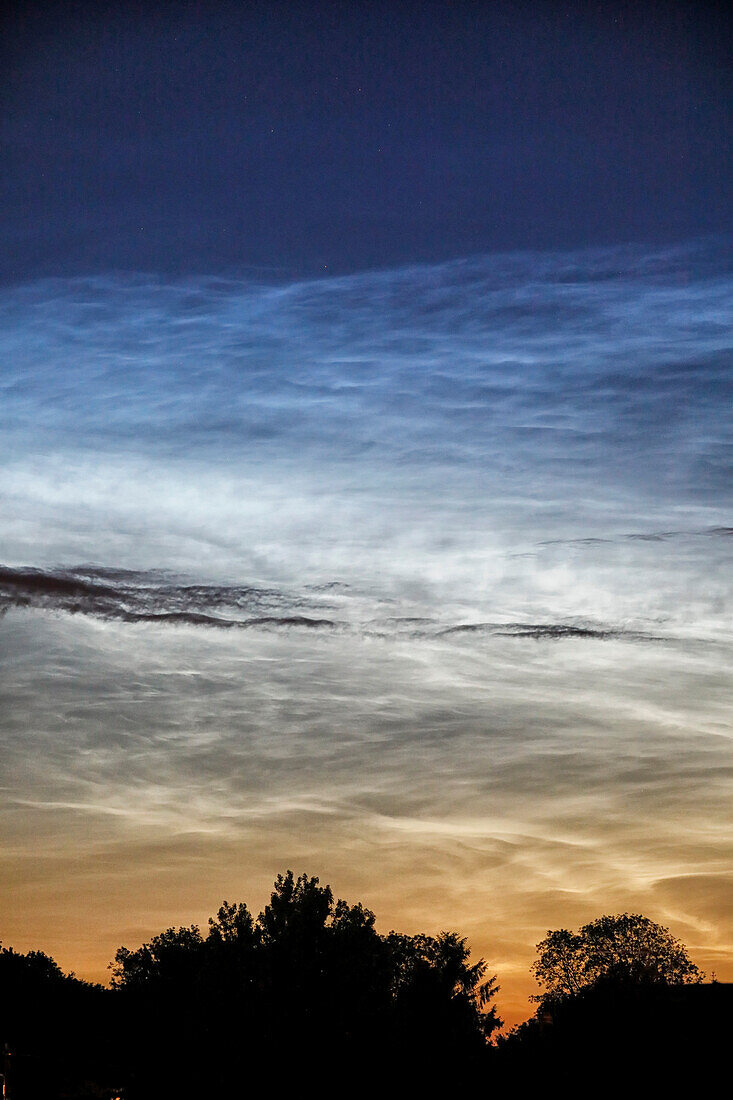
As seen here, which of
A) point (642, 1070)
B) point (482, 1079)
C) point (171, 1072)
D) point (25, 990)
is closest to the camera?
point (642, 1070)

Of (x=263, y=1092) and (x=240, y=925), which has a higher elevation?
(x=240, y=925)

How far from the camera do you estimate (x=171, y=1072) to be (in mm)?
53781

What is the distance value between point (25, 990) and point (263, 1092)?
143 ft

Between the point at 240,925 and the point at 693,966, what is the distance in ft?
117

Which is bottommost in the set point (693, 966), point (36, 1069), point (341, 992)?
point (36, 1069)

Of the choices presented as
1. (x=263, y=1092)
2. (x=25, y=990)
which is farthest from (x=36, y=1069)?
(x=263, y=1092)

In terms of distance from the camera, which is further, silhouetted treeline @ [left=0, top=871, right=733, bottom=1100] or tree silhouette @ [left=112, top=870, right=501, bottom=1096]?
tree silhouette @ [left=112, top=870, right=501, bottom=1096]

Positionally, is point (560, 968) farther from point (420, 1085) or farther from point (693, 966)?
point (420, 1085)

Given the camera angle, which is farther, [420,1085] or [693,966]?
[693,966]

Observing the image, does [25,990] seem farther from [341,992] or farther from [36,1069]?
[341,992]

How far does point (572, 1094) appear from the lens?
128 ft

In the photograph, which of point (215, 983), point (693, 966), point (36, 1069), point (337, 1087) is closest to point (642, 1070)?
point (337, 1087)

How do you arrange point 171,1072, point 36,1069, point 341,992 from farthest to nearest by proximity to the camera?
point 36,1069 < point 171,1072 < point 341,992

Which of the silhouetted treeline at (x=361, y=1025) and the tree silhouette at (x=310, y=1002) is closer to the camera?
the silhouetted treeline at (x=361, y=1025)
